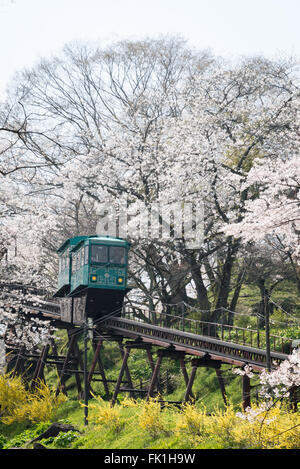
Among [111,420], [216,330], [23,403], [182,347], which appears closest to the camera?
[111,420]

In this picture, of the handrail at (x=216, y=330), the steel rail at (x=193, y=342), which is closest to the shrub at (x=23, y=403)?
the steel rail at (x=193, y=342)

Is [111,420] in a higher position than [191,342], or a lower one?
lower

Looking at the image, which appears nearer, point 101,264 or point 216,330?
point 101,264

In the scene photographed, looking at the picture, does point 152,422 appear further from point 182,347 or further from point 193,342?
point 193,342

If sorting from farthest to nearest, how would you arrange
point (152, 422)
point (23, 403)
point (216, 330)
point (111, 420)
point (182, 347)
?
point (216, 330) → point (23, 403) → point (182, 347) → point (111, 420) → point (152, 422)

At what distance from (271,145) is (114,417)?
16.3 meters

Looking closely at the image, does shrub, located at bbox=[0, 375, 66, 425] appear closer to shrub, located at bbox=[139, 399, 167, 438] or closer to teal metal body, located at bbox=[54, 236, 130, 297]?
teal metal body, located at bbox=[54, 236, 130, 297]

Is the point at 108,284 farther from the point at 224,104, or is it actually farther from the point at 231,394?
the point at 224,104

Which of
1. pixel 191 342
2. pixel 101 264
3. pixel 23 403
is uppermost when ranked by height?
pixel 101 264

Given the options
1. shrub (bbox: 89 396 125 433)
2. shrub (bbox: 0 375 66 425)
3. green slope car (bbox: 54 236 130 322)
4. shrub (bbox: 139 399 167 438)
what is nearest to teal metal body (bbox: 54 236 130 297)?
green slope car (bbox: 54 236 130 322)

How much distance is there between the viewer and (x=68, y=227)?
39.1 meters

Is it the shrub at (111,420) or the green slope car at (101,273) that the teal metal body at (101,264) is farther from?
the shrub at (111,420)

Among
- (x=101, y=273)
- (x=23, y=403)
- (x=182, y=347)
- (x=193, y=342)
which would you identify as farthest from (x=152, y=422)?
(x=23, y=403)
